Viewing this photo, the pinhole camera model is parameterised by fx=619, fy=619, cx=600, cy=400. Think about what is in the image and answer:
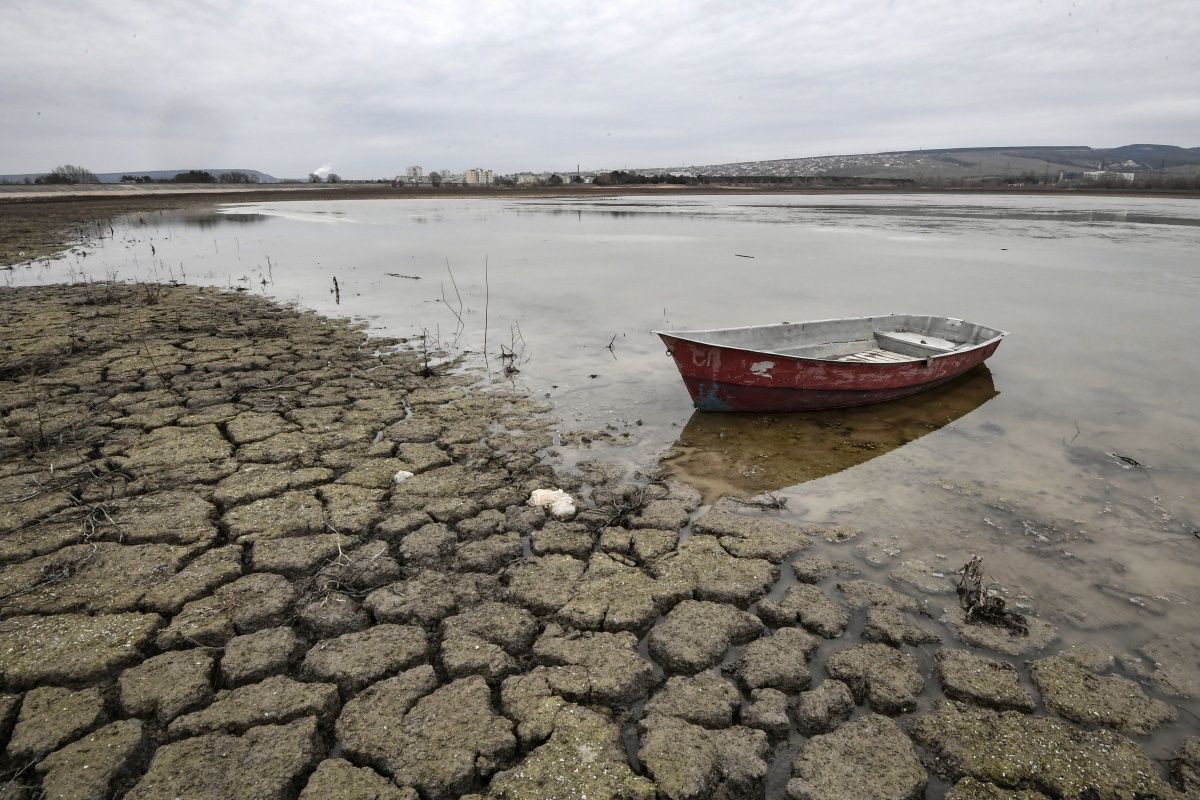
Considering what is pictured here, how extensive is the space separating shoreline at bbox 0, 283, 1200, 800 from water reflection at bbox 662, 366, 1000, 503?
1.82 ft

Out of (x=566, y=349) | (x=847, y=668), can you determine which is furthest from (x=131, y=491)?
(x=566, y=349)

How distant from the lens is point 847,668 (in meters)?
Answer: 3.03

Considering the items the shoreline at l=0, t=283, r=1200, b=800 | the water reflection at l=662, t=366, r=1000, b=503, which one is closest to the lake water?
the water reflection at l=662, t=366, r=1000, b=503

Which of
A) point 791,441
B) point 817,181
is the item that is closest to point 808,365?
point 791,441

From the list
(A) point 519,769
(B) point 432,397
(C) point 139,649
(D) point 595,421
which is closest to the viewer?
(A) point 519,769

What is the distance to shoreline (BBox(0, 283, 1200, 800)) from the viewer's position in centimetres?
246

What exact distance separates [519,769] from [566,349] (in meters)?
7.02

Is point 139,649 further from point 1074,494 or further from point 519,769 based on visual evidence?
point 1074,494

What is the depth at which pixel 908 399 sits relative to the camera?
7.20 m

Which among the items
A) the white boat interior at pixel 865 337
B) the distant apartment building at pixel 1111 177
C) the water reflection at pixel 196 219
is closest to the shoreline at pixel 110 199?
the water reflection at pixel 196 219

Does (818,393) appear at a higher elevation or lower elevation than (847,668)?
higher

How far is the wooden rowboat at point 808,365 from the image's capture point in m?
5.98

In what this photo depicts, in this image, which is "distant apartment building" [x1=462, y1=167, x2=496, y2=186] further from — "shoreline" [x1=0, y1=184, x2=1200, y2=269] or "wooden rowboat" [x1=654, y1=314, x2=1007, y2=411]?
"wooden rowboat" [x1=654, y1=314, x2=1007, y2=411]

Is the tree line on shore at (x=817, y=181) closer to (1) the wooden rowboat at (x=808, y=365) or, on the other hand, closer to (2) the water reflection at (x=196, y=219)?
(2) the water reflection at (x=196, y=219)
